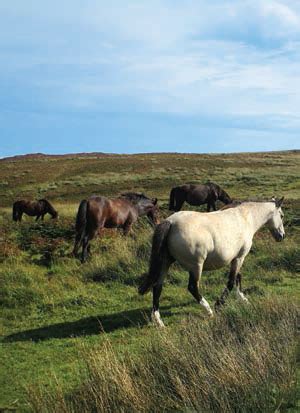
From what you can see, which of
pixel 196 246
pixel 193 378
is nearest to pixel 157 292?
pixel 196 246

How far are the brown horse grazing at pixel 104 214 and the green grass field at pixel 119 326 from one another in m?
0.45

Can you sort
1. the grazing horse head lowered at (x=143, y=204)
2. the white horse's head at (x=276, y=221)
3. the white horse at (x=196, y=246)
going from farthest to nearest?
the grazing horse head lowered at (x=143, y=204) → the white horse's head at (x=276, y=221) → the white horse at (x=196, y=246)

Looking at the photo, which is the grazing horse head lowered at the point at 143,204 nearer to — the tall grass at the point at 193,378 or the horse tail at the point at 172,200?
the horse tail at the point at 172,200

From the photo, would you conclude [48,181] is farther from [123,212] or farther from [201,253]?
[201,253]

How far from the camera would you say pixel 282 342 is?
6.42 meters

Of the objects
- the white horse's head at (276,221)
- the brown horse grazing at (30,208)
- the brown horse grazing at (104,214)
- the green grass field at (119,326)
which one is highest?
the white horse's head at (276,221)

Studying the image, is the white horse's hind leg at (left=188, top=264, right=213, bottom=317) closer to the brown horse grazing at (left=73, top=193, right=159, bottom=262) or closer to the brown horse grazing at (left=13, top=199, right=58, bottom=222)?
the brown horse grazing at (left=73, top=193, right=159, bottom=262)

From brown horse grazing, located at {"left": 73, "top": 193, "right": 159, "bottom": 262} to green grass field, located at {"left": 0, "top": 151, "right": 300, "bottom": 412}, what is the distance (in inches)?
17.6

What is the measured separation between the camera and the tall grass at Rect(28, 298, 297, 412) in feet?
17.3

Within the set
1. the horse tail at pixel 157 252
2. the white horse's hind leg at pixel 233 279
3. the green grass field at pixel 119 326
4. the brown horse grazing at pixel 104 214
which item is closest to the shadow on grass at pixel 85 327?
the green grass field at pixel 119 326

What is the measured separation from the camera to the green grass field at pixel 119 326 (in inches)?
216

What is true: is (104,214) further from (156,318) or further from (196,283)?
(156,318)

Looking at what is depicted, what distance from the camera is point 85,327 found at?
903 centimetres

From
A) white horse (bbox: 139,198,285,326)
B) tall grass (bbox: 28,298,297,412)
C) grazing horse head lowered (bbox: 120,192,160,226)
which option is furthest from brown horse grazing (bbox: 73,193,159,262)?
tall grass (bbox: 28,298,297,412)
